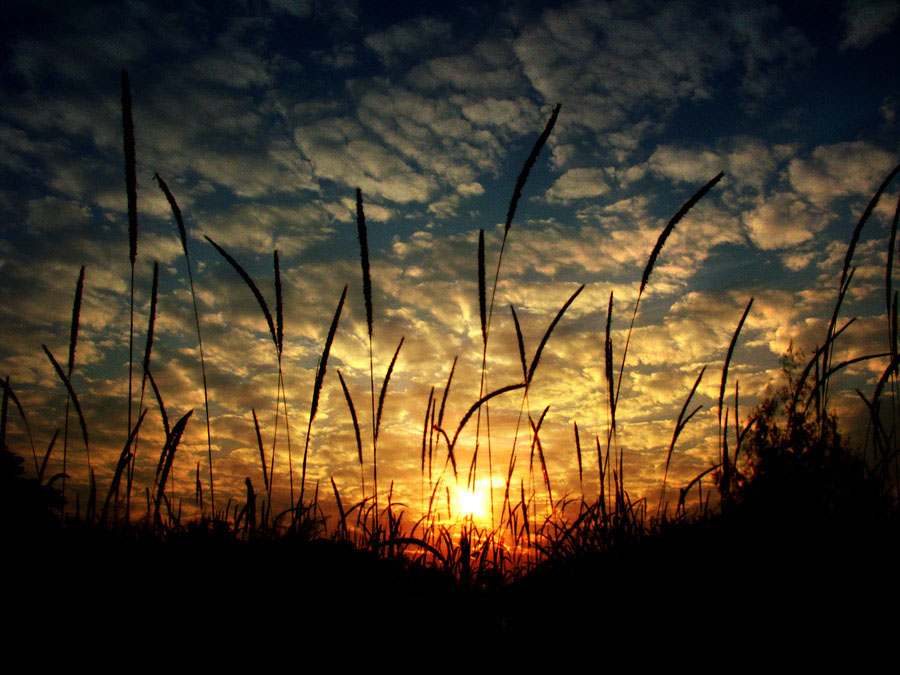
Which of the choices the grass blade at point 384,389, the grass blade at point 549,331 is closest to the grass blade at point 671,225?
the grass blade at point 549,331

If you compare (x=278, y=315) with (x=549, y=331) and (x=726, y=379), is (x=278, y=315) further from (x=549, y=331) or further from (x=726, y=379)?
(x=726, y=379)

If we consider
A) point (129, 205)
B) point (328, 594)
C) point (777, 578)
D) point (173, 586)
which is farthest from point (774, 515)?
point (129, 205)

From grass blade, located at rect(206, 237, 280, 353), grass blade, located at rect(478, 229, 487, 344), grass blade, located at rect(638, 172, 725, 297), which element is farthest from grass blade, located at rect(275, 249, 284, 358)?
grass blade, located at rect(638, 172, 725, 297)

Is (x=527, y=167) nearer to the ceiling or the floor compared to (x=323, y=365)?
nearer to the ceiling

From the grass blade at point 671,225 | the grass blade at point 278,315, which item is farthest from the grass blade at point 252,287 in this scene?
the grass blade at point 671,225

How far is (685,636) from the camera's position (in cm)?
137

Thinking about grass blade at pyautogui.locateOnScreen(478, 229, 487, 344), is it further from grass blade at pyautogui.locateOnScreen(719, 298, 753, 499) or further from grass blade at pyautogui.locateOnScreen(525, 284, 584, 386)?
grass blade at pyautogui.locateOnScreen(719, 298, 753, 499)

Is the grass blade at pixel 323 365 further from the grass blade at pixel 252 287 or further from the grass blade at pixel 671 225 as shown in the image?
the grass blade at pixel 671 225

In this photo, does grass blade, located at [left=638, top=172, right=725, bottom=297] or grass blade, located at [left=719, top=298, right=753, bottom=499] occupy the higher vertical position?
grass blade, located at [left=638, top=172, right=725, bottom=297]

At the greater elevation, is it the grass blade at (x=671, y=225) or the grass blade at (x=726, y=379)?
the grass blade at (x=671, y=225)

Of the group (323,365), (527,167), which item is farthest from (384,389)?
(527,167)

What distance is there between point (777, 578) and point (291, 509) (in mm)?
2268

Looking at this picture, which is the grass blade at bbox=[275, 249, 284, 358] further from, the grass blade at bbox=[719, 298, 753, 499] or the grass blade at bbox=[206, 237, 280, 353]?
the grass blade at bbox=[719, 298, 753, 499]

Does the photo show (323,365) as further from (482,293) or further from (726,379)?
(726,379)
